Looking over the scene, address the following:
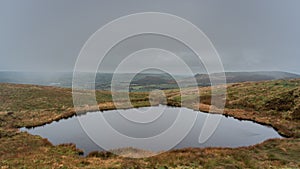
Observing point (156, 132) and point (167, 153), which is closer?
point (167, 153)

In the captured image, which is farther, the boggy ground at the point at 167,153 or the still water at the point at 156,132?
the still water at the point at 156,132

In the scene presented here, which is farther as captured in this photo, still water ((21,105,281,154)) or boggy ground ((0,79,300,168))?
still water ((21,105,281,154))

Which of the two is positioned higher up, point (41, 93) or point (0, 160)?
point (41, 93)

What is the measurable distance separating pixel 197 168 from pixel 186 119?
17.9 meters

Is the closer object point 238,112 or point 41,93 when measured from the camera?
point 238,112

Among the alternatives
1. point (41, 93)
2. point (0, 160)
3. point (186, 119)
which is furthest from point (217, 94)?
point (0, 160)

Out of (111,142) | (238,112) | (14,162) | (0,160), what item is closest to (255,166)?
(111,142)

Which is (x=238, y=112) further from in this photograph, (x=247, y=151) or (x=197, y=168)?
(x=197, y=168)

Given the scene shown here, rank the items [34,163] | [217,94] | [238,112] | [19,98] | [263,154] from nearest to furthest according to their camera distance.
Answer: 1. [34,163]
2. [263,154]
3. [238,112]
4. [19,98]
5. [217,94]

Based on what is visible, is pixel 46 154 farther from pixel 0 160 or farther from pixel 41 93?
pixel 41 93

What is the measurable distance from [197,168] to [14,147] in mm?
17473

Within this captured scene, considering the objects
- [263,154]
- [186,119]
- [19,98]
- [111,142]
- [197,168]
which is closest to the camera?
[197,168]

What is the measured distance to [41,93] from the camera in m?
49.1

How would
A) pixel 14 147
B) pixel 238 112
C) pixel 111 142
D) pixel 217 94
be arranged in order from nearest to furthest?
pixel 14 147
pixel 111 142
pixel 238 112
pixel 217 94
